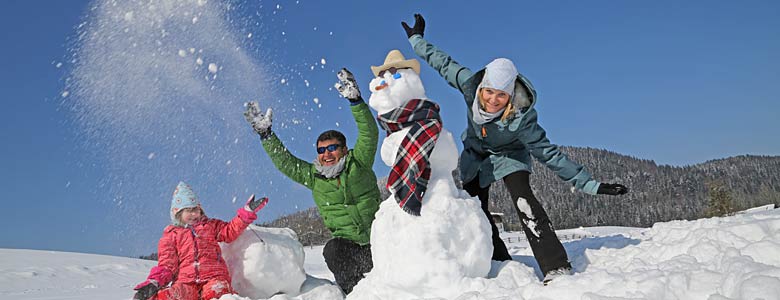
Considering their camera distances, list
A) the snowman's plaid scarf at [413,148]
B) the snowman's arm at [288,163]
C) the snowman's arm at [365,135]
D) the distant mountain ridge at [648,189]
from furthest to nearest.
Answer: the distant mountain ridge at [648,189] → the snowman's arm at [288,163] → the snowman's arm at [365,135] → the snowman's plaid scarf at [413,148]

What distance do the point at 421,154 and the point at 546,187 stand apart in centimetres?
10314

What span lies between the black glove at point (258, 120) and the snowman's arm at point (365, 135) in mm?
915

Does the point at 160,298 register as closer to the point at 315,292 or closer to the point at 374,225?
the point at 315,292

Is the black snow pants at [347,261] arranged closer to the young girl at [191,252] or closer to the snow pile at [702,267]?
the young girl at [191,252]

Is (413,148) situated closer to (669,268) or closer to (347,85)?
(347,85)

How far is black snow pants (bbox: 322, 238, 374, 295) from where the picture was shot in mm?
4457

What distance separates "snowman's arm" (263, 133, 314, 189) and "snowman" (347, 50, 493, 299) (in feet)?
4.50

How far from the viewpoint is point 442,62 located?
14.5ft

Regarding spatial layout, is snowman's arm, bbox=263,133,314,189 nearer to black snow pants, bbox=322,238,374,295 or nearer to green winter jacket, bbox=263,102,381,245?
green winter jacket, bbox=263,102,381,245

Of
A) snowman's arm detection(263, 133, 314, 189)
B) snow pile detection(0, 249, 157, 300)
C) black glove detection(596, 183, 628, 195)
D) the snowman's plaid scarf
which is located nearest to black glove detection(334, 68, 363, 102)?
the snowman's plaid scarf

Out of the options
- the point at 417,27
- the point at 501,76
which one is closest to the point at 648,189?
the point at 417,27

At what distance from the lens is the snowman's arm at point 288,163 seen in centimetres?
491

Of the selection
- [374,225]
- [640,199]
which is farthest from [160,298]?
[640,199]

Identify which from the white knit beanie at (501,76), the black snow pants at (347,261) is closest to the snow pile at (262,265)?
the black snow pants at (347,261)
